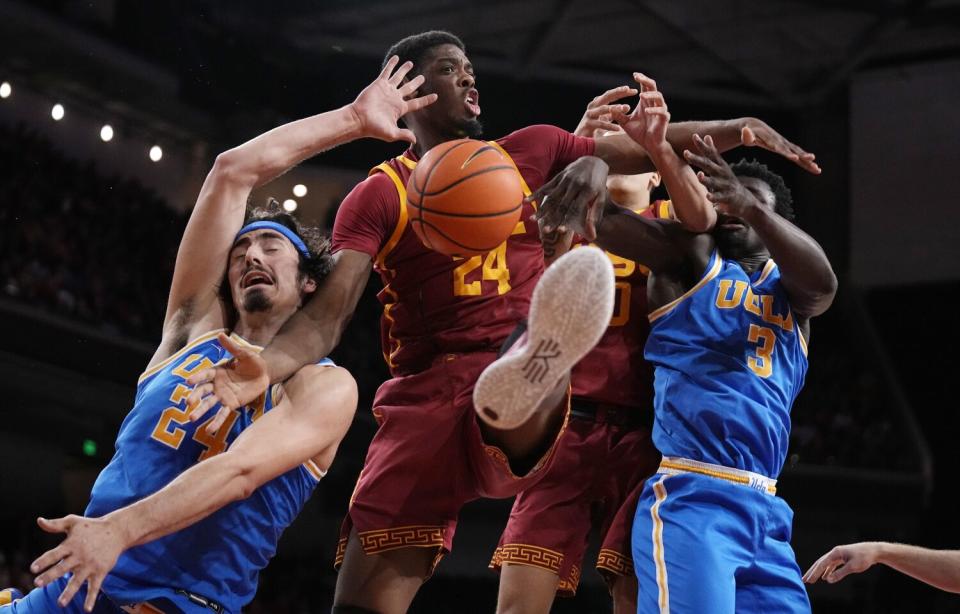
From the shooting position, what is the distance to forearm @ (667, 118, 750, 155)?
4082 mm

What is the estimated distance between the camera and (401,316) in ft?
13.1

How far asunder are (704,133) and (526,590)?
5.88ft

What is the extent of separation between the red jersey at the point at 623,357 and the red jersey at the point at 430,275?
48cm

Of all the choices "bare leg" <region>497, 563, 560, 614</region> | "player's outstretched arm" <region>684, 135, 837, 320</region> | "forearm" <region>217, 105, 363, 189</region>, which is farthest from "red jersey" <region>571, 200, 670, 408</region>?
"forearm" <region>217, 105, 363, 189</region>

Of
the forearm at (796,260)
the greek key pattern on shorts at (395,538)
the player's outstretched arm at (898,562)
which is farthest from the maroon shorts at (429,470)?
the player's outstretched arm at (898,562)

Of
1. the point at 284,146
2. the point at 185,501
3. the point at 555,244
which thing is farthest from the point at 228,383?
the point at 555,244

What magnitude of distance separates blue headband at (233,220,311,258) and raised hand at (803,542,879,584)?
217cm

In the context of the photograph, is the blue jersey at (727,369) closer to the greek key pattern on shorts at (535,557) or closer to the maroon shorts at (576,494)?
the maroon shorts at (576,494)

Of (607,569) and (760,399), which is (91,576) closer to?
(607,569)

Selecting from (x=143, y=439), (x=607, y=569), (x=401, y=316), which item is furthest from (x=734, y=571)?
(x=143, y=439)

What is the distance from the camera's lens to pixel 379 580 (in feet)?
12.4

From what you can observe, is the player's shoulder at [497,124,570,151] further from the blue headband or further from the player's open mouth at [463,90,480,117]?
the blue headband

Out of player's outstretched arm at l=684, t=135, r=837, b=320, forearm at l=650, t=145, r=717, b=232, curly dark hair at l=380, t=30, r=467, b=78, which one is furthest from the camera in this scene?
curly dark hair at l=380, t=30, r=467, b=78

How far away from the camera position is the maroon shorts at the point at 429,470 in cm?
379
